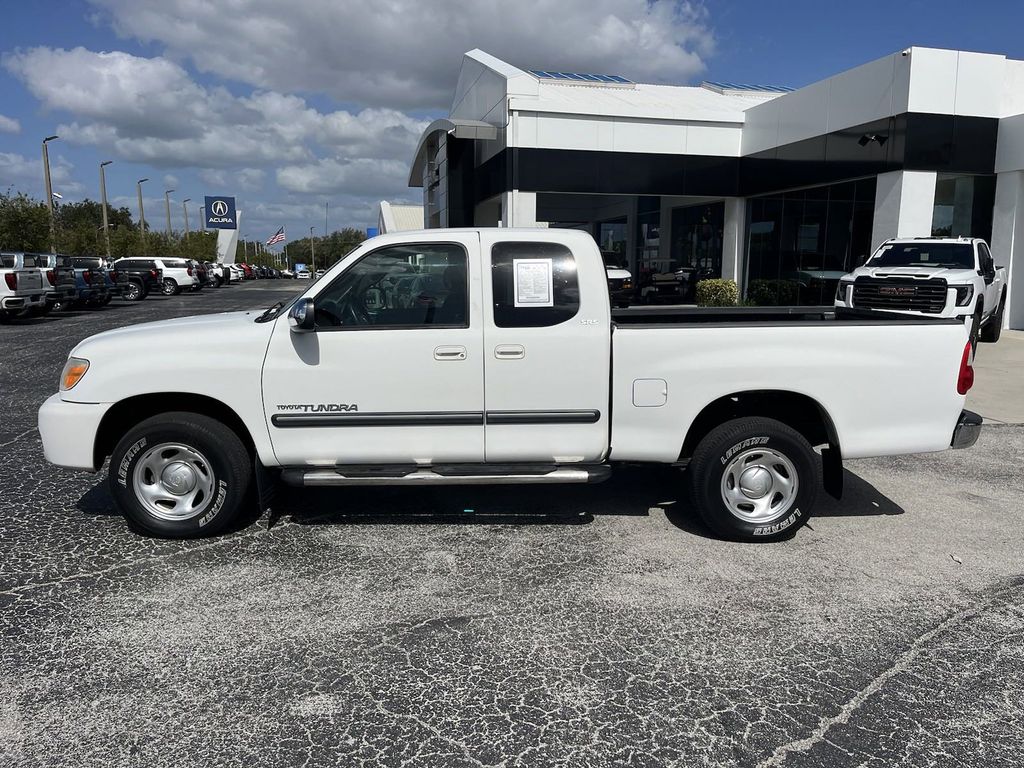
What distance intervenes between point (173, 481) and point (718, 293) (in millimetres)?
20660

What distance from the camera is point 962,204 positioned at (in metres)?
18.4

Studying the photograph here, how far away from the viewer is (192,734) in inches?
121

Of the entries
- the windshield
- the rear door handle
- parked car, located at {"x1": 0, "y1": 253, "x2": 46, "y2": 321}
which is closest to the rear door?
the rear door handle

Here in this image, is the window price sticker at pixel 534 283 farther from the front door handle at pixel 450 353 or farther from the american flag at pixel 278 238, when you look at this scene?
the american flag at pixel 278 238

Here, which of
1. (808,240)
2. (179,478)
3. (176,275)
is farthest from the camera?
(176,275)

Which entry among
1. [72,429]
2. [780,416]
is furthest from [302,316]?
[780,416]

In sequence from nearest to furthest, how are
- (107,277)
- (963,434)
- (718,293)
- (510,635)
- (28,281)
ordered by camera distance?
(510,635)
(963,434)
(28,281)
(718,293)
(107,277)

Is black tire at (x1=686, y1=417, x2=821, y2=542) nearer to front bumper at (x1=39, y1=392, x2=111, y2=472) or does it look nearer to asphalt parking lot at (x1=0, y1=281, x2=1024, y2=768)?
asphalt parking lot at (x1=0, y1=281, x2=1024, y2=768)

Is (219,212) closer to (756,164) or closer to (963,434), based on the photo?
(756,164)

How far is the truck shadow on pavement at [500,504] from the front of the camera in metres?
5.46

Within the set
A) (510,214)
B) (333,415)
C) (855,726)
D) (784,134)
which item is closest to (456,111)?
(510,214)

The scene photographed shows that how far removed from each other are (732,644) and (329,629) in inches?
75.8

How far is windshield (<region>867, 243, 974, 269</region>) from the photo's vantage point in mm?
14547

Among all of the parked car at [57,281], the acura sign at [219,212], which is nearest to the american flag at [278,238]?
the acura sign at [219,212]
